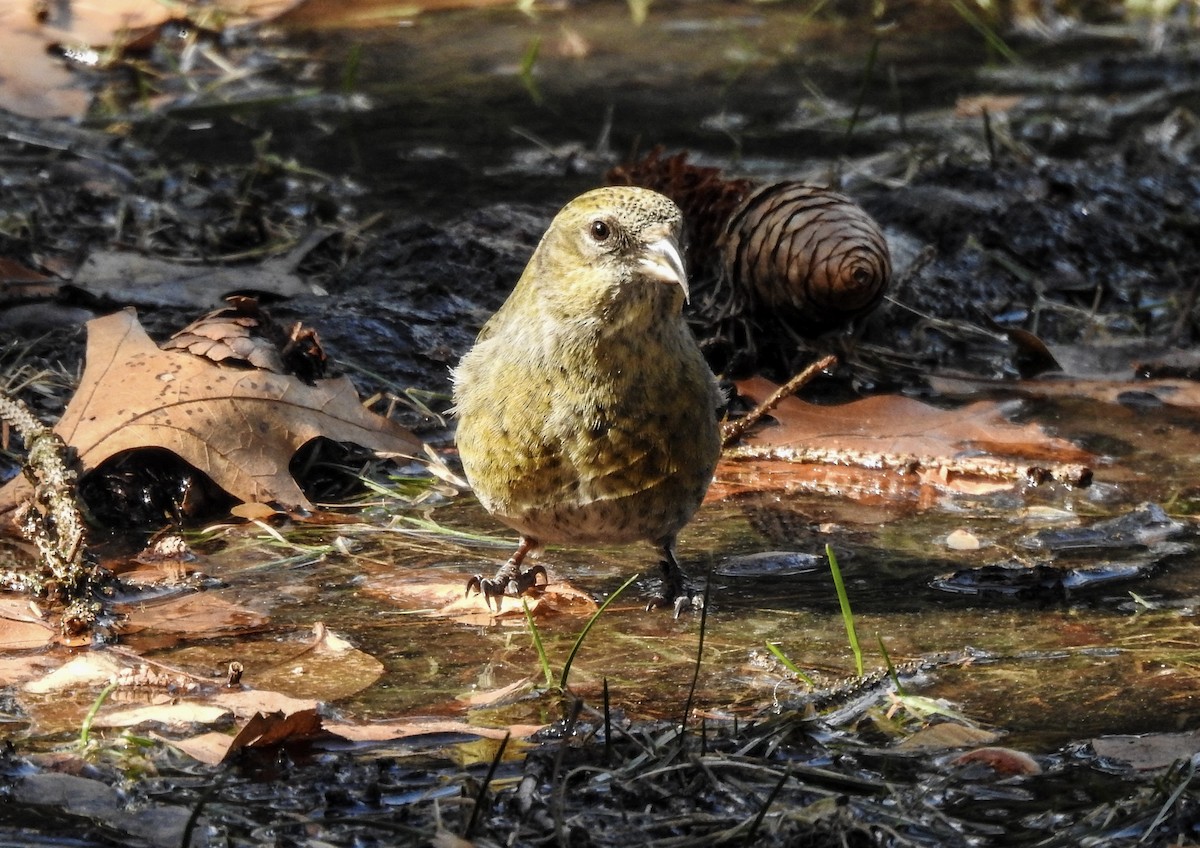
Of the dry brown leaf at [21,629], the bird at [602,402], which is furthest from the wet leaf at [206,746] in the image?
the bird at [602,402]

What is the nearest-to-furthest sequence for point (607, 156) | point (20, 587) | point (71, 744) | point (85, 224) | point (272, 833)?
1. point (272, 833)
2. point (71, 744)
3. point (20, 587)
4. point (85, 224)
5. point (607, 156)

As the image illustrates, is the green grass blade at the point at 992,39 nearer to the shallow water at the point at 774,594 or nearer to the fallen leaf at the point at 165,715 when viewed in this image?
the shallow water at the point at 774,594

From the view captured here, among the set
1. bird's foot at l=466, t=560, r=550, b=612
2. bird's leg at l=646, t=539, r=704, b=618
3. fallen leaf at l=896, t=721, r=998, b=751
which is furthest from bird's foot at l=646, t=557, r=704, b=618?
fallen leaf at l=896, t=721, r=998, b=751

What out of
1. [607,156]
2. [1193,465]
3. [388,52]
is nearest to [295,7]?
[388,52]

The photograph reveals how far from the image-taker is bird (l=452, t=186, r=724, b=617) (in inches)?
139

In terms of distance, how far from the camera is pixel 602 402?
3525 millimetres

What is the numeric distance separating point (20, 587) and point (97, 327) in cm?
91

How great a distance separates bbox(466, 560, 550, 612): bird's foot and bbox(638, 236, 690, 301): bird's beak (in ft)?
2.41

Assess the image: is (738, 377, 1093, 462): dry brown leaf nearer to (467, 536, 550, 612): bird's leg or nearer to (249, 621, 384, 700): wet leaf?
(467, 536, 550, 612): bird's leg

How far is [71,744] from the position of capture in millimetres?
2762

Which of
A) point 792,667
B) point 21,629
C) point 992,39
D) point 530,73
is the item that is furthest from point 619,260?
point 992,39

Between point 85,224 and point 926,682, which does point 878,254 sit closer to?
point 926,682

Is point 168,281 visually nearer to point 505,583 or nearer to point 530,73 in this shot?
point 505,583

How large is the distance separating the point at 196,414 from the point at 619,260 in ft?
3.87
